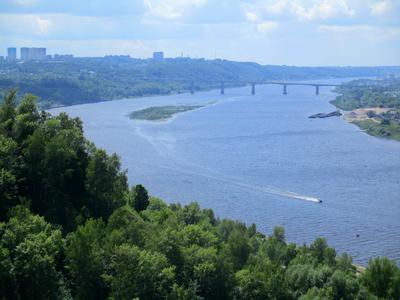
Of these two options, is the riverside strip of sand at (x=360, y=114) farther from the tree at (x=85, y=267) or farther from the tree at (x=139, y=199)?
the tree at (x=85, y=267)

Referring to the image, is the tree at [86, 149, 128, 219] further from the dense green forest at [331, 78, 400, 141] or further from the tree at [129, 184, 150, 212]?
the dense green forest at [331, 78, 400, 141]

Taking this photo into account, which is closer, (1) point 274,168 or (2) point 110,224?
(2) point 110,224

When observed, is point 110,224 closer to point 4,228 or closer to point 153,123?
point 4,228

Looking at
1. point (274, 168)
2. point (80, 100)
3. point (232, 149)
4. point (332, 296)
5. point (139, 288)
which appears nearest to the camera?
point (139, 288)

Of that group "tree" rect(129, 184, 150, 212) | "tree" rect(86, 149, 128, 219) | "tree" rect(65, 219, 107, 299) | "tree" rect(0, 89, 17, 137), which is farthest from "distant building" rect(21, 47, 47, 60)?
"tree" rect(65, 219, 107, 299)

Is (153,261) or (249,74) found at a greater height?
(249,74)

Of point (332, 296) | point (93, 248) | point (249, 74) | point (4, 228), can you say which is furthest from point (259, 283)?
point (249, 74)

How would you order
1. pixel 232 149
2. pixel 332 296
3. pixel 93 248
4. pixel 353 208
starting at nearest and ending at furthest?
pixel 93 248, pixel 332 296, pixel 353 208, pixel 232 149

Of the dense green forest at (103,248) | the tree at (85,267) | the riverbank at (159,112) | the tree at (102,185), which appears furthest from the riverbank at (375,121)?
the tree at (85,267)
